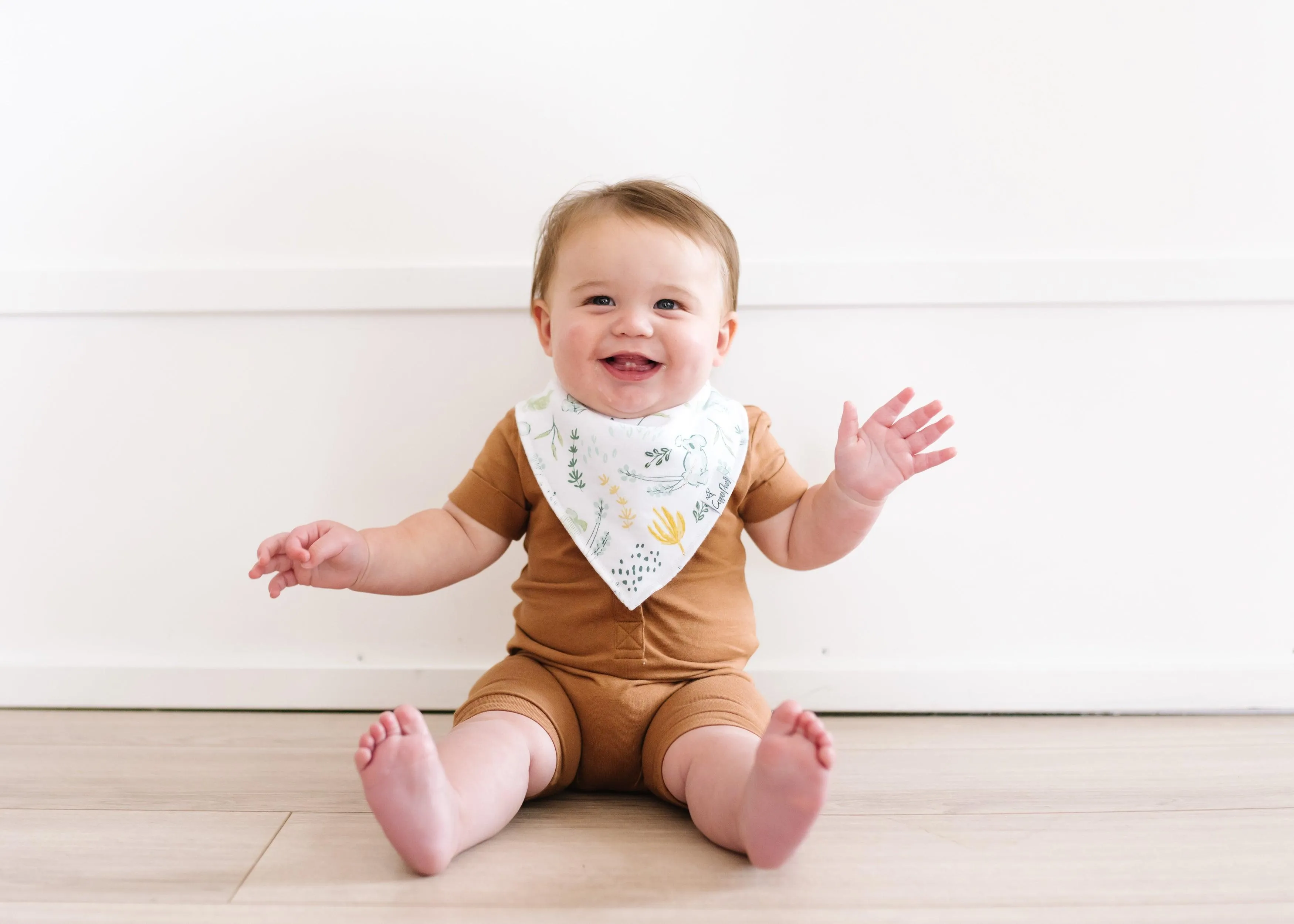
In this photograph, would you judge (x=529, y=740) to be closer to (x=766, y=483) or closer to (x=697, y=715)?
(x=697, y=715)

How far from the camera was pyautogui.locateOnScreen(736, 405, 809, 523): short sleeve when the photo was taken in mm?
1026

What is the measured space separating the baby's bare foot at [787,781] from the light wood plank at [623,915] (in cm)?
5

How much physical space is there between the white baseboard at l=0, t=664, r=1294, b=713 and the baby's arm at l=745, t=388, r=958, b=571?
0.25 m

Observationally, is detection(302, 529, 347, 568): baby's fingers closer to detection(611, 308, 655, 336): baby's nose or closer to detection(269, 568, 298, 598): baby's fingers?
detection(269, 568, 298, 598): baby's fingers

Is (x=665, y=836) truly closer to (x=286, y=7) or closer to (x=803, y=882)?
(x=803, y=882)

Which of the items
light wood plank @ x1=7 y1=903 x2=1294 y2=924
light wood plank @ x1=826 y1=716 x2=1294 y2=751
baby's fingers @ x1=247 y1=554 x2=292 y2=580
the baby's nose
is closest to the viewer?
light wood plank @ x1=7 y1=903 x2=1294 y2=924

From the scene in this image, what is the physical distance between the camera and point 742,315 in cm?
114

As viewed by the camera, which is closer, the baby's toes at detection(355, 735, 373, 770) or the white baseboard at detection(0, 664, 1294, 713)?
the baby's toes at detection(355, 735, 373, 770)

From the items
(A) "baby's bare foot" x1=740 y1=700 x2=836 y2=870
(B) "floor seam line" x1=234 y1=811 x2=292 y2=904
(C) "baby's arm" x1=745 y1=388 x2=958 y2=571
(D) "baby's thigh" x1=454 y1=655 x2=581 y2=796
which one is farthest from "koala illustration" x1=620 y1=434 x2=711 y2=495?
(B) "floor seam line" x1=234 y1=811 x2=292 y2=904

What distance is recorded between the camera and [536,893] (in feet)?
2.32

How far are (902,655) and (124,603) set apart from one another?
0.96m

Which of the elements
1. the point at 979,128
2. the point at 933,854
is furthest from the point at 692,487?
the point at 979,128

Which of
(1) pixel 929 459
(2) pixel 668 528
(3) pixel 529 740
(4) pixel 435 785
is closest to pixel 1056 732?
(1) pixel 929 459

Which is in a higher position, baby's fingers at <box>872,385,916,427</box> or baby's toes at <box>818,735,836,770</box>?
baby's fingers at <box>872,385,916,427</box>
